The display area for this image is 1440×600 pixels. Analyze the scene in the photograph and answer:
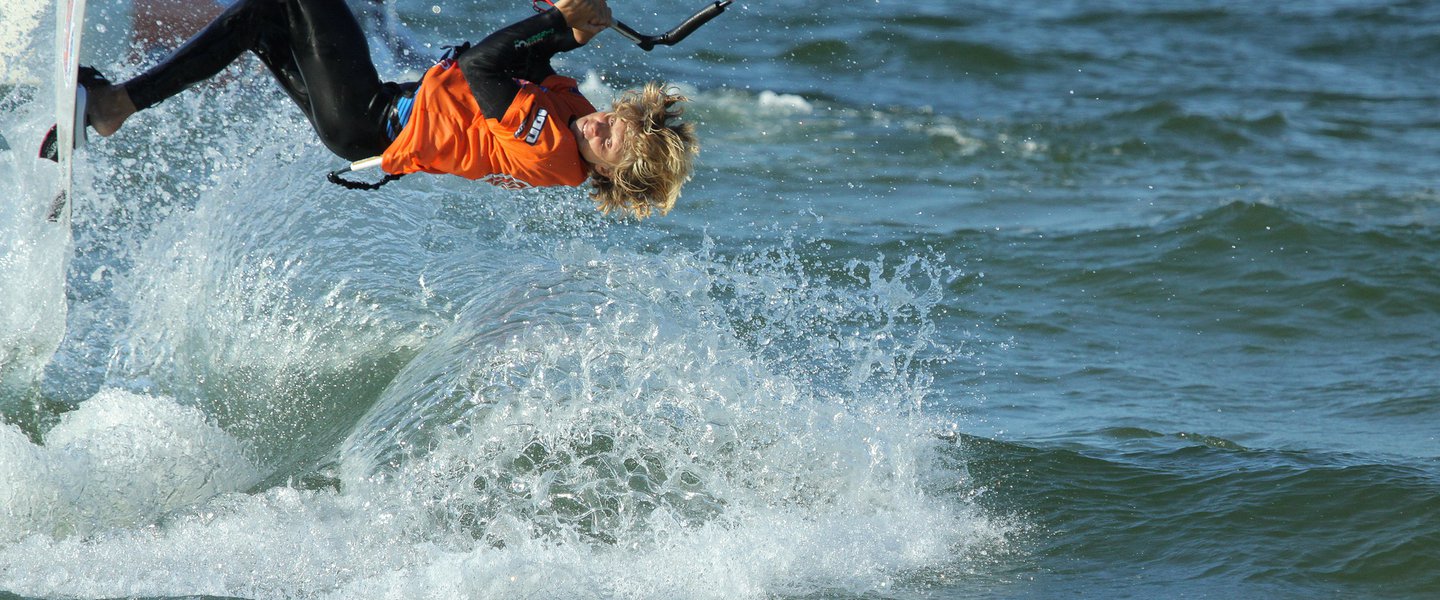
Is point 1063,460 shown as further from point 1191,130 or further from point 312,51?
point 1191,130

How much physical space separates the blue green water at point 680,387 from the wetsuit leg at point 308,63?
896 millimetres

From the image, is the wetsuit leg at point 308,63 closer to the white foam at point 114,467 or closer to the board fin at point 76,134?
the board fin at point 76,134

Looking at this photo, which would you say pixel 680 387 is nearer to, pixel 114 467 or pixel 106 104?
pixel 114 467

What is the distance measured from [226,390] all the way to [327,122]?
1.73 metres

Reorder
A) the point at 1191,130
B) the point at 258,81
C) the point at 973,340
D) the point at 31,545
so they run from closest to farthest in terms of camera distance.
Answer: the point at 31,545, the point at 973,340, the point at 258,81, the point at 1191,130

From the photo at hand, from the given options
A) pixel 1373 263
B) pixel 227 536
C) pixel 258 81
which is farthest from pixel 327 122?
pixel 1373 263

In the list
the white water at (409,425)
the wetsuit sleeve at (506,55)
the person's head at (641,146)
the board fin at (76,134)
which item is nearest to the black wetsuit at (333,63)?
the wetsuit sleeve at (506,55)

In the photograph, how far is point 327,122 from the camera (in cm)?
486

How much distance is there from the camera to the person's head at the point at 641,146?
4.71m

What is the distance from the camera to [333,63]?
479cm

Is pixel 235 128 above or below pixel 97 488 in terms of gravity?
above

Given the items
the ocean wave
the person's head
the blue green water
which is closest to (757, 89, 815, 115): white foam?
the blue green water

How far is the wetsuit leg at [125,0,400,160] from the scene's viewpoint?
4652 mm

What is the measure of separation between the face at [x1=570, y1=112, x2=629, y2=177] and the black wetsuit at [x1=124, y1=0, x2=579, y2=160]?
25 cm
